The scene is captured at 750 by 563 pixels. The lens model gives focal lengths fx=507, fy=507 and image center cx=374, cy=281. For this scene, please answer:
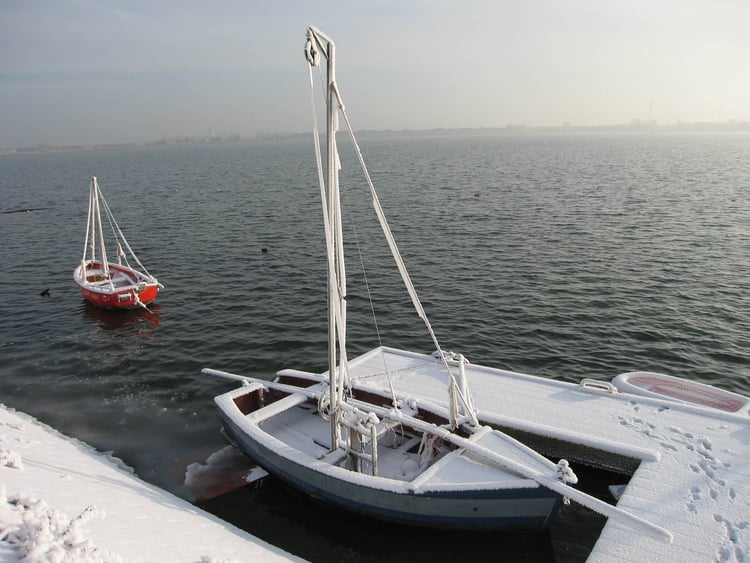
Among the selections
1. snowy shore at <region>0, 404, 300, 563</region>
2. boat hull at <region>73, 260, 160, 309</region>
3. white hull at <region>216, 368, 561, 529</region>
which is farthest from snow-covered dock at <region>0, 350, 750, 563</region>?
boat hull at <region>73, 260, 160, 309</region>

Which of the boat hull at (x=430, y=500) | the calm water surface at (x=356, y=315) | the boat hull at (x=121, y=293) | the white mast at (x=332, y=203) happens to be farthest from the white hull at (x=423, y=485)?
the boat hull at (x=121, y=293)

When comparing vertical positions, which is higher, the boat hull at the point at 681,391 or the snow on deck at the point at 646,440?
the snow on deck at the point at 646,440

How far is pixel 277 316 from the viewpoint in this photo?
28.4 m

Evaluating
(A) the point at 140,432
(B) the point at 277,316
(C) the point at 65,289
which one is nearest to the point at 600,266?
(B) the point at 277,316

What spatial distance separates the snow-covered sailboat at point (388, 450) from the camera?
11.7m

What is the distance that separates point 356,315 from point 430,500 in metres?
17.1

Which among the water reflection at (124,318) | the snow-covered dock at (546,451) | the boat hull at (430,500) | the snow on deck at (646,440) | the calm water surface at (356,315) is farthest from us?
the water reflection at (124,318)

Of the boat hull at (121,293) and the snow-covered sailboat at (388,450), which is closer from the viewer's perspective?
the snow-covered sailboat at (388,450)

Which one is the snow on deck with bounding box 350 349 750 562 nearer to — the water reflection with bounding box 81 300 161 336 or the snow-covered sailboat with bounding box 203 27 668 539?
the snow-covered sailboat with bounding box 203 27 668 539

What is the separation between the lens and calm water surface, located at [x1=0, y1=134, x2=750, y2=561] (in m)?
16.0

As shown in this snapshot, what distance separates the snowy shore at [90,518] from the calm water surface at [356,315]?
2.26 m

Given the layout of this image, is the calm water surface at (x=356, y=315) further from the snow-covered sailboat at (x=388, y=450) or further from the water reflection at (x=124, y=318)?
the snow-covered sailboat at (x=388, y=450)

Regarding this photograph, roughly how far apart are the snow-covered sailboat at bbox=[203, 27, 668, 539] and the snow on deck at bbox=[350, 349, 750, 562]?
4.46 feet

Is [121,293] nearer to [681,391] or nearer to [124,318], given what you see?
[124,318]
